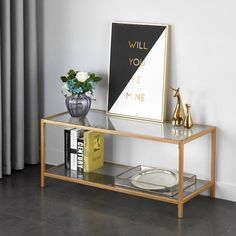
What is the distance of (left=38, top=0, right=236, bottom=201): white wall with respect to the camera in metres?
3.93

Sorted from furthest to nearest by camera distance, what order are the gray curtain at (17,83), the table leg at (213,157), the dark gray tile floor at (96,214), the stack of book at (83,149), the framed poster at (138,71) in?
the gray curtain at (17,83) → the stack of book at (83,149) → the framed poster at (138,71) → the table leg at (213,157) → the dark gray tile floor at (96,214)

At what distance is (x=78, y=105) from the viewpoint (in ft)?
13.8

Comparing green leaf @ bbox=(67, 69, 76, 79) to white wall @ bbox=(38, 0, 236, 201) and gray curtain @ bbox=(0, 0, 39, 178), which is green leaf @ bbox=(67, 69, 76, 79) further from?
gray curtain @ bbox=(0, 0, 39, 178)

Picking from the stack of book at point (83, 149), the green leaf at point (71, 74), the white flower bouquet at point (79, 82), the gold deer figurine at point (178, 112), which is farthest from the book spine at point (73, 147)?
the gold deer figurine at point (178, 112)

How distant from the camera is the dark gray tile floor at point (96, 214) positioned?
3594mm

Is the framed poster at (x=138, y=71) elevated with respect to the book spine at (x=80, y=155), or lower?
elevated

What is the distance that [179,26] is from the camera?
13.2 feet

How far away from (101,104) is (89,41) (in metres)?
0.43

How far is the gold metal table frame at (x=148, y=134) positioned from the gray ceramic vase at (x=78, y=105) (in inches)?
1.8

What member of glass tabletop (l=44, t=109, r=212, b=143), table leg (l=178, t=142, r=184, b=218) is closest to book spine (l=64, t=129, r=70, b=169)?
glass tabletop (l=44, t=109, r=212, b=143)

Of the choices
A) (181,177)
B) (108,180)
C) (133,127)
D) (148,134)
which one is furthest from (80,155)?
(181,177)

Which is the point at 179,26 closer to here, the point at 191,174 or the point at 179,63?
the point at 179,63

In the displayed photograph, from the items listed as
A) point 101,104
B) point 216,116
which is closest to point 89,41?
point 101,104

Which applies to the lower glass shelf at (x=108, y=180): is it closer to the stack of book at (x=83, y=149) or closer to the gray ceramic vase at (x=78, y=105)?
the stack of book at (x=83, y=149)
